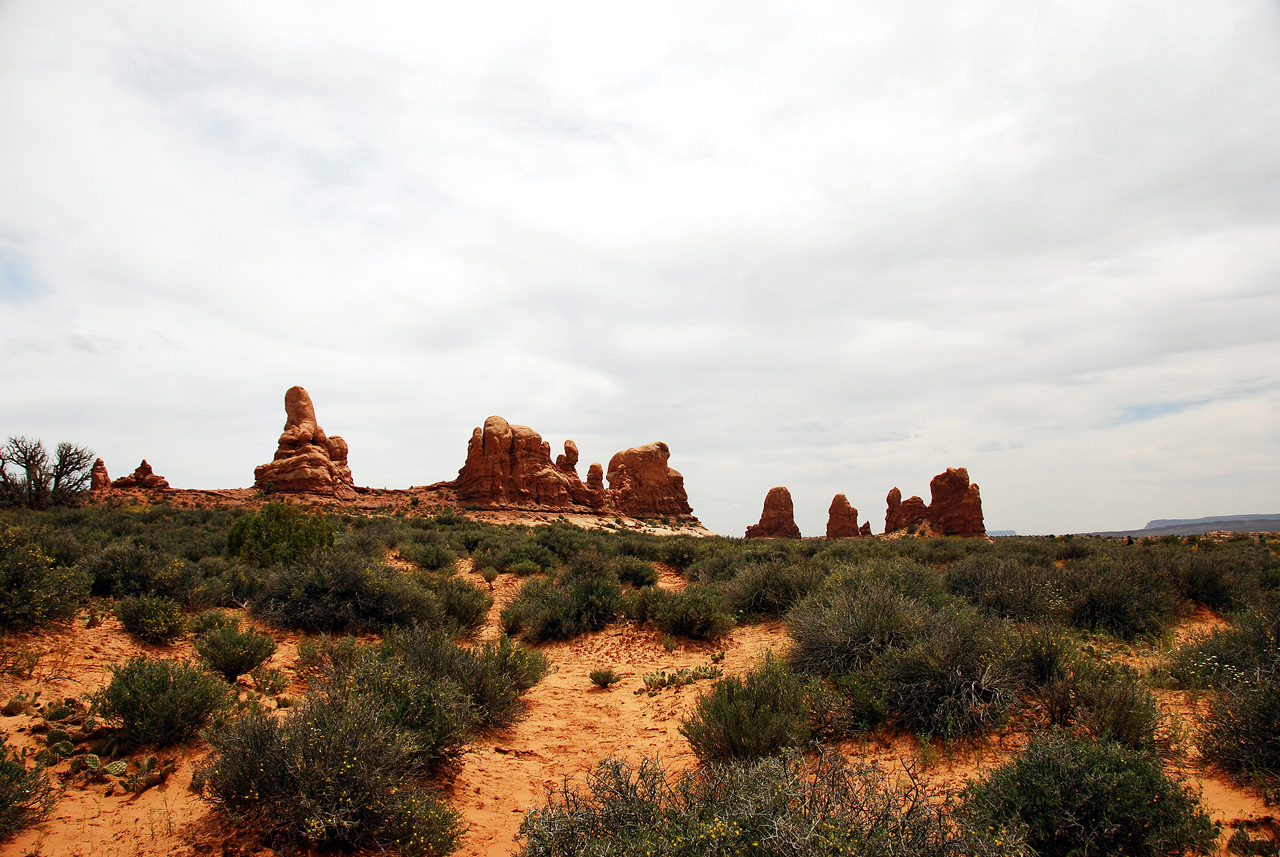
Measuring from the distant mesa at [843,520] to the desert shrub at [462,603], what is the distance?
49.5 meters

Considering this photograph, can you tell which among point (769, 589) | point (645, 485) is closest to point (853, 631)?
point (769, 589)

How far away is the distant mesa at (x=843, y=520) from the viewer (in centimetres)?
5597

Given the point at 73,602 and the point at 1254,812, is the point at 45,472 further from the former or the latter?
the point at 1254,812

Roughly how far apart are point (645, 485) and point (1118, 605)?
54328 millimetres

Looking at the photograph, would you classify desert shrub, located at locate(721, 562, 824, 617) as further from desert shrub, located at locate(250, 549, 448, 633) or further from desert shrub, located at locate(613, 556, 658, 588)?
desert shrub, located at locate(250, 549, 448, 633)

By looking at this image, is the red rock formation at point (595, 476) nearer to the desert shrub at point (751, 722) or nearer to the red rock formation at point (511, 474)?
the red rock formation at point (511, 474)

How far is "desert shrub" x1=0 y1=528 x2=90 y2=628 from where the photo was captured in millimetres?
6367

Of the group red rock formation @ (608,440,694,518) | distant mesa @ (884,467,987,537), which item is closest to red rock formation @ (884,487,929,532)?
distant mesa @ (884,467,987,537)

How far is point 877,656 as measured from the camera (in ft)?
21.0

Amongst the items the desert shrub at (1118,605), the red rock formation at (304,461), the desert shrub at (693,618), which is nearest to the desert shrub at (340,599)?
the desert shrub at (693,618)

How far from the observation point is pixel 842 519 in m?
56.2

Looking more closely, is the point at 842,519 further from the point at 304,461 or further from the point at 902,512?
the point at 304,461

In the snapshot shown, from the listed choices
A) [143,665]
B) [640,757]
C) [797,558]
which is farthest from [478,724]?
[797,558]

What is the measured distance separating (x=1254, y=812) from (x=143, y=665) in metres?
8.73
